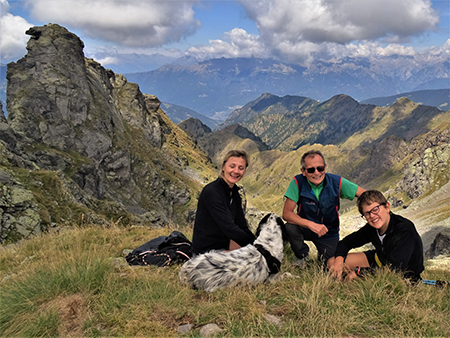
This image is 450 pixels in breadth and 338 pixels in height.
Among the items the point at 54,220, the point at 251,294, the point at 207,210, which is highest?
the point at 207,210

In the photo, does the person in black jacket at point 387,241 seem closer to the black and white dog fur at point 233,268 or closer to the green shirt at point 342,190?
the green shirt at point 342,190

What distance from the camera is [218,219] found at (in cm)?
588

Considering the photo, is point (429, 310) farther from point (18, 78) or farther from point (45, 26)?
point (45, 26)

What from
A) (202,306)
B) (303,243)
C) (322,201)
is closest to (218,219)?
(202,306)

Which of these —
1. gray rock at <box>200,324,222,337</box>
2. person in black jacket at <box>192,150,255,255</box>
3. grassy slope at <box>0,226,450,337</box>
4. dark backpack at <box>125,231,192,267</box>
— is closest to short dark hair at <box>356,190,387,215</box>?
grassy slope at <box>0,226,450,337</box>

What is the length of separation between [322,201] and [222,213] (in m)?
2.76

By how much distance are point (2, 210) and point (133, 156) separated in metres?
63.7

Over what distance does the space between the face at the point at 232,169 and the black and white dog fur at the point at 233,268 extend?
4.96 feet

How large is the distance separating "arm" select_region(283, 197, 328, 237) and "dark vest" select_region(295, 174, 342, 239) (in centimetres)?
27

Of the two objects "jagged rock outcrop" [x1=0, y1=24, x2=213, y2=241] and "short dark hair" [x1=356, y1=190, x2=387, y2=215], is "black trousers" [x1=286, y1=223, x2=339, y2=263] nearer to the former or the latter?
"short dark hair" [x1=356, y1=190, x2=387, y2=215]

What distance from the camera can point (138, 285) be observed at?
5090 millimetres

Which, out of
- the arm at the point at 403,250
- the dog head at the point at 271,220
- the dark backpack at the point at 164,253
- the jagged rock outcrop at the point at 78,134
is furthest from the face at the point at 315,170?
the jagged rock outcrop at the point at 78,134

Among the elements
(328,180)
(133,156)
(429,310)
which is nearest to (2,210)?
(328,180)

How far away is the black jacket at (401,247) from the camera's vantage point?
527cm
